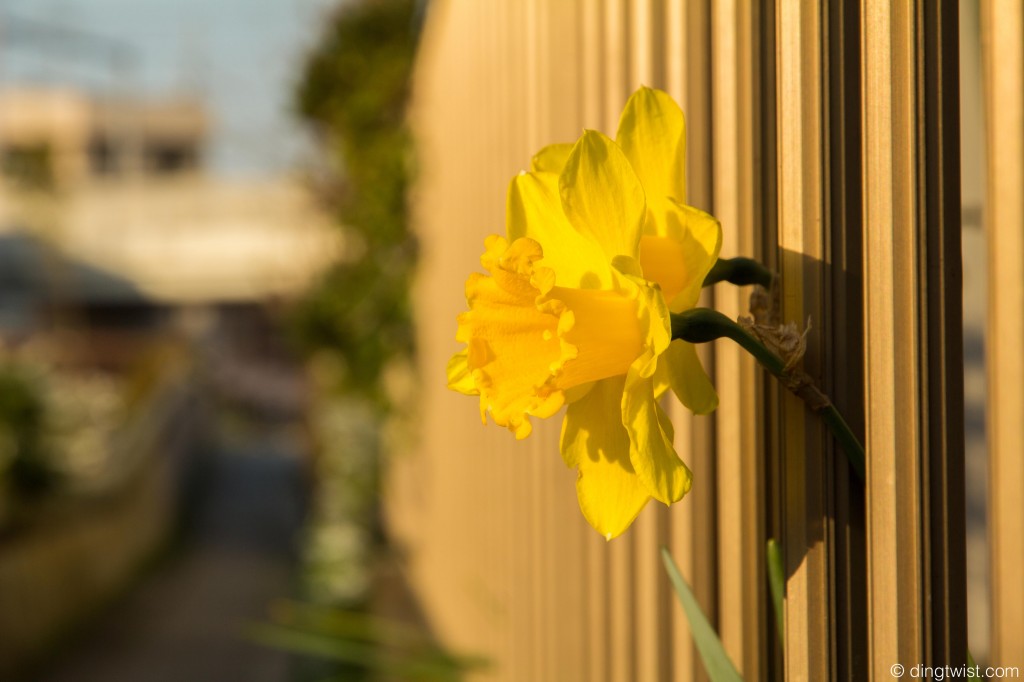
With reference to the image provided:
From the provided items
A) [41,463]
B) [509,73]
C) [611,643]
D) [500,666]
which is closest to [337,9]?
[41,463]

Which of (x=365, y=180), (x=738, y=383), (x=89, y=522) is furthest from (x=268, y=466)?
(x=738, y=383)

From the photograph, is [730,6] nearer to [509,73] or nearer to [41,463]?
[509,73]

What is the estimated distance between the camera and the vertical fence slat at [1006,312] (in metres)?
0.61

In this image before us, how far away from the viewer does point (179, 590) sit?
8.02 m

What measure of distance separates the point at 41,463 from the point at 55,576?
987 millimetres

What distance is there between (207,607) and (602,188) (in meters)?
7.28

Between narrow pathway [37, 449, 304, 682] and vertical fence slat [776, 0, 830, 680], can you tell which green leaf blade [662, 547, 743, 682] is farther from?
narrow pathway [37, 449, 304, 682]

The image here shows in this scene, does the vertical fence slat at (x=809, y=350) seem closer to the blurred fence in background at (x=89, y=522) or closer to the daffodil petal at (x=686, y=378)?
the daffodil petal at (x=686, y=378)

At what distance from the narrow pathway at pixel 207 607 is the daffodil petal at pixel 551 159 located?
4.80 metres

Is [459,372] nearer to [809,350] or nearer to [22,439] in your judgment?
[809,350]

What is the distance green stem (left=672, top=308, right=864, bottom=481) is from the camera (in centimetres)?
69

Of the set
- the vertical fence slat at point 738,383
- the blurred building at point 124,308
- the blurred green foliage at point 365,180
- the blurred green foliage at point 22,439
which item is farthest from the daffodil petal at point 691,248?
the blurred green foliage at point 22,439

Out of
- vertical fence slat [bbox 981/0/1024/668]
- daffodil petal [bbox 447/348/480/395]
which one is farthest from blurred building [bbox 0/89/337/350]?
vertical fence slat [bbox 981/0/1024/668]

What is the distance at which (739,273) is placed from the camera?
800mm
